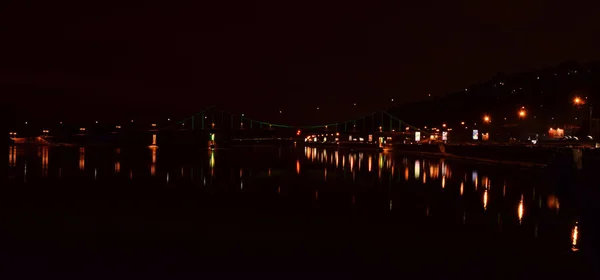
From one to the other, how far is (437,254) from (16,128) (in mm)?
112421

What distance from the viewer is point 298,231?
10602mm

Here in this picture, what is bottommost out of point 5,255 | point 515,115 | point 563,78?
point 5,255

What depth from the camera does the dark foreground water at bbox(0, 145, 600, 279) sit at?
25.8 ft

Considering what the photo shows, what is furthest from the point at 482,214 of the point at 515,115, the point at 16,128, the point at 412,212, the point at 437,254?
the point at 16,128

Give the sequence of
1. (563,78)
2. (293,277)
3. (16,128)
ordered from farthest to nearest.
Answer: (16,128) → (563,78) → (293,277)

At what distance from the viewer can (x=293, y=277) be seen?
24.2 ft

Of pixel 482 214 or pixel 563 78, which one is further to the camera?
pixel 563 78

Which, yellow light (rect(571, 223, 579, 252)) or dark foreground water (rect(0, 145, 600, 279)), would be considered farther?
yellow light (rect(571, 223, 579, 252))

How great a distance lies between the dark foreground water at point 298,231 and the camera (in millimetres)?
7871

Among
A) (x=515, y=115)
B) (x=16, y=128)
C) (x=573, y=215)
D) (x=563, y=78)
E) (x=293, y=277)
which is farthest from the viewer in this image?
(x=16, y=128)

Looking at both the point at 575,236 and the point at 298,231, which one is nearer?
the point at 575,236

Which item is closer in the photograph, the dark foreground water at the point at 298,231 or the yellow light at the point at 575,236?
the dark foreground water at the point at 298,231

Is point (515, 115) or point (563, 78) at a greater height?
point (563, 78)

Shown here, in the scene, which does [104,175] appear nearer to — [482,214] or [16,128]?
[482,214]
